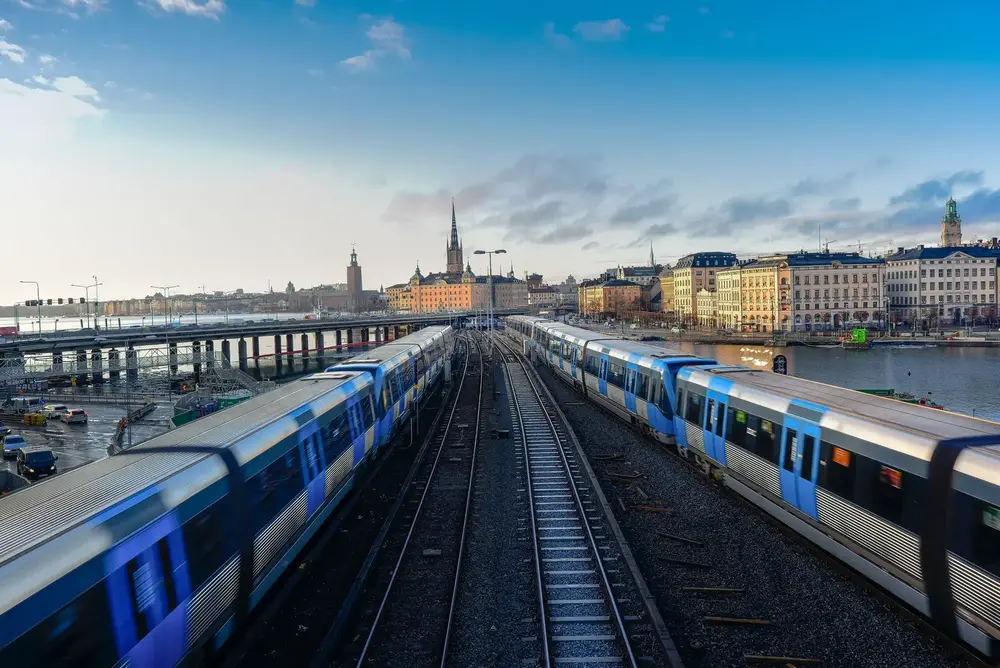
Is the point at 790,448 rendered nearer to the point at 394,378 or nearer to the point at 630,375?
the point at 630,375

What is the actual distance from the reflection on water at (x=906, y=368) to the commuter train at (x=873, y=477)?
1129 inches

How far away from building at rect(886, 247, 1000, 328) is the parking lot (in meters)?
99.2

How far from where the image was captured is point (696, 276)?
124375 millimetres

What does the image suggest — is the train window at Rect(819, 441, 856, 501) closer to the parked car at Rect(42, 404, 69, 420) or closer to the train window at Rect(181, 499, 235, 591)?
the train window at Rect(181, 499, 235, 591)

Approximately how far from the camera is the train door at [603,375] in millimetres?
23000

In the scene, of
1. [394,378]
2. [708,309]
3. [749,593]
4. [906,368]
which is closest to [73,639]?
[749,593]

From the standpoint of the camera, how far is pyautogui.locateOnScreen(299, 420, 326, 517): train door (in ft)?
32.7

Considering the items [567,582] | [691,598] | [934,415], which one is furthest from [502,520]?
[934,415]

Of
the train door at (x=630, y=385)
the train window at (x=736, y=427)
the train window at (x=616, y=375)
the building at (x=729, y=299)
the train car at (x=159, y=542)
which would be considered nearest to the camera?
the train car at (x=159, y=542)

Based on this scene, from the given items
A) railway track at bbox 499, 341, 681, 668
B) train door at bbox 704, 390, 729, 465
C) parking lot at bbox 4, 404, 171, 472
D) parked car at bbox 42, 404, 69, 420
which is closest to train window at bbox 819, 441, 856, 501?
railway track at bbox 499, 341, 681, 668

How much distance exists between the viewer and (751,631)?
7.93 m

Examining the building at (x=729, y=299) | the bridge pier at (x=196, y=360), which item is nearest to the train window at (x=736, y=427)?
the bridge pier at (x=196, y=360)

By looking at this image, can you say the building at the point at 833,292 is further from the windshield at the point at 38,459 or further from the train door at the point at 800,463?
the windshield at the point at 38,459

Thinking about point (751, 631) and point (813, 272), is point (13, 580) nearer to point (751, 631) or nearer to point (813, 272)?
point (751, 631)
